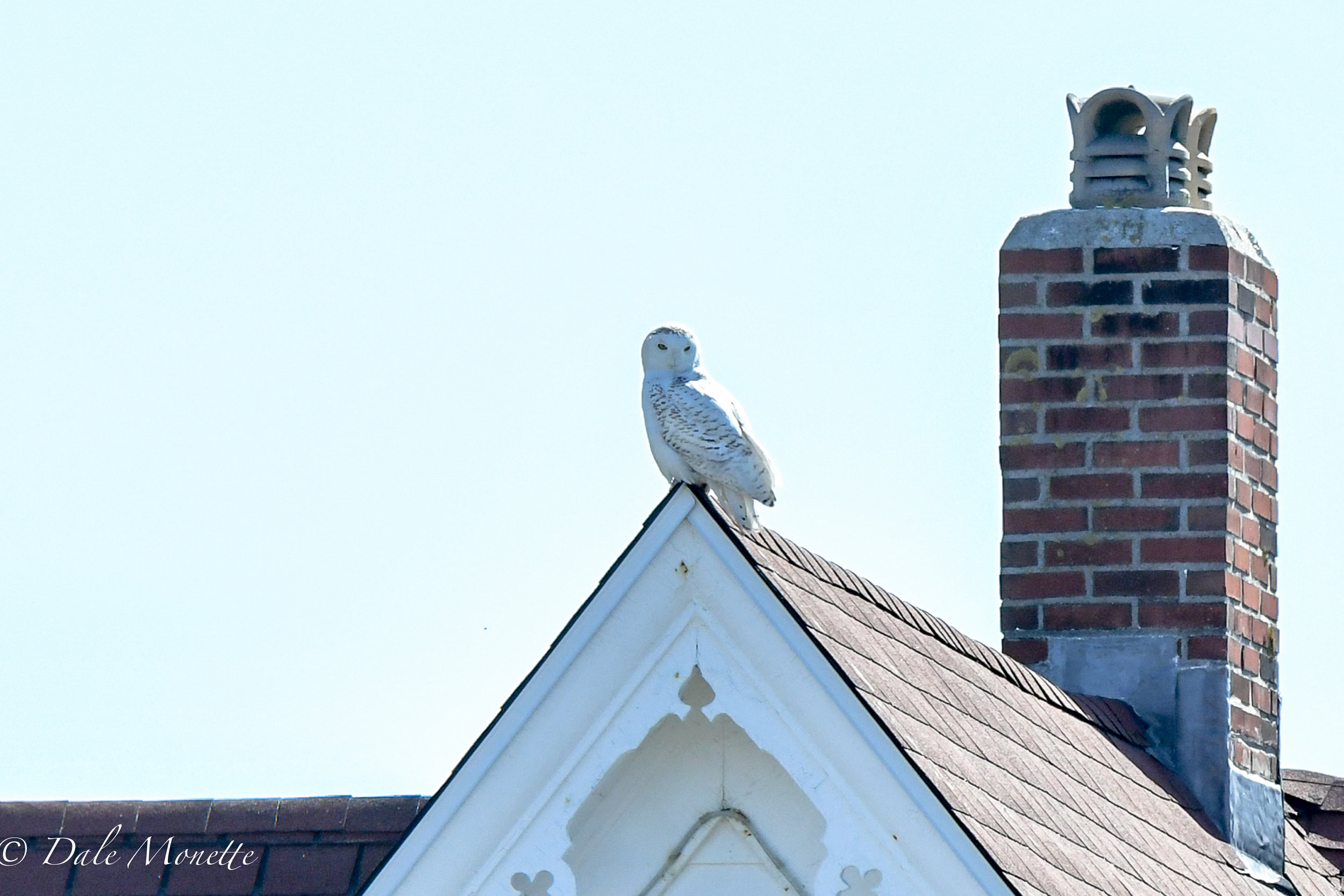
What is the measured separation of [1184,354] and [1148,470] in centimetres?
38

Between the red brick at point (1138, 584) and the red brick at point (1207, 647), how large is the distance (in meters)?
0.15

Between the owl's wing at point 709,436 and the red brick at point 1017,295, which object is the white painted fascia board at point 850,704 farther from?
the red brick at point 1017,295

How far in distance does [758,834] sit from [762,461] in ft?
3.39

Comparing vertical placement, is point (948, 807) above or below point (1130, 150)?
below

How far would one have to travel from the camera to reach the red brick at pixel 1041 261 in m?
8.01

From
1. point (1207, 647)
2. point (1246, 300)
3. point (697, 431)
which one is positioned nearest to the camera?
point (697, 431)

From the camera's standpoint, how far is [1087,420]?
7.95 meters

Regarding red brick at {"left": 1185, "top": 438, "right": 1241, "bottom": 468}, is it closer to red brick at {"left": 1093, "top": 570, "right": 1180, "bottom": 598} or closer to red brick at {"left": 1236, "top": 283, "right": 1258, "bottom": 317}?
red brick at {"left": 1093, "top": 570, "right": 1180, "bottom": 598}

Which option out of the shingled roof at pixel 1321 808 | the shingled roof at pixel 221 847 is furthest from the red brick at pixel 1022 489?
the shingled roof at pixel 221 847

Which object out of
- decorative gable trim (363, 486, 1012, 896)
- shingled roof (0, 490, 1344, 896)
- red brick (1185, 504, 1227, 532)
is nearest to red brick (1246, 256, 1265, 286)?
red brick (1185, 504, 1227, 532)

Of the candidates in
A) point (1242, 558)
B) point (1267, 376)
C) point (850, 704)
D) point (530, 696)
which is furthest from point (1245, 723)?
point (530, 696)

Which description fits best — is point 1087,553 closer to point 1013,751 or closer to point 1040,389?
point 1040,389

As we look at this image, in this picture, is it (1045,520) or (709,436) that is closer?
(709,436)

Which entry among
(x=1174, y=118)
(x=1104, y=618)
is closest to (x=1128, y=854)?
(x=1104, y=618)
